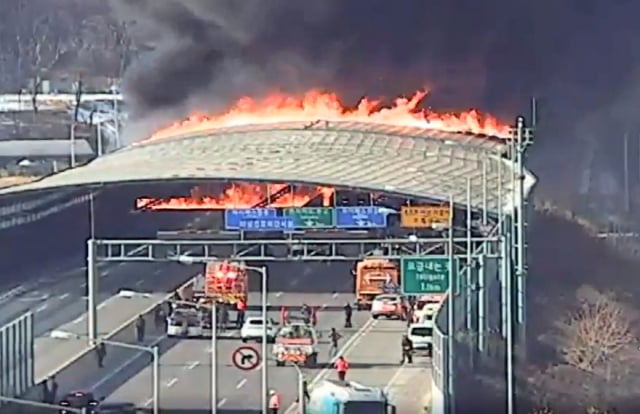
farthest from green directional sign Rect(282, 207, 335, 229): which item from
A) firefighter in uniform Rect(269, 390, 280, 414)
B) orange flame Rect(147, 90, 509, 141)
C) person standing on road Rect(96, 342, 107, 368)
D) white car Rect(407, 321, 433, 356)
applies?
person standing on road Rect(96, 342, 107, 368)

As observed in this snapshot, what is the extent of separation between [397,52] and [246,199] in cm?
60

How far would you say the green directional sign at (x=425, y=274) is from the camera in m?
4.52

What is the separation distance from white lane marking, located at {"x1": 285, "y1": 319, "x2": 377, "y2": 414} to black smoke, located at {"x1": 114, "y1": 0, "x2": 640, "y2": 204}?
2.10 feet

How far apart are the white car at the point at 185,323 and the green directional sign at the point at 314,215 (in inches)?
14.9

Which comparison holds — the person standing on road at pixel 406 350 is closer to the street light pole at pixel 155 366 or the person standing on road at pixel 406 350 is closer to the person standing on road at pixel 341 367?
the person standing on road at pixel 341 367

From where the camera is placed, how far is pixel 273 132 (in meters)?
4.59

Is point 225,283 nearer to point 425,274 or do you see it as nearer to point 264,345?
point 264,345

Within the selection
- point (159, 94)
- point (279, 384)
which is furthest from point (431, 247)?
point (159, 94)

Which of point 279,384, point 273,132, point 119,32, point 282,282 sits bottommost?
point 279,384

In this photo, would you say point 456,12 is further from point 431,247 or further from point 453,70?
point 431,247

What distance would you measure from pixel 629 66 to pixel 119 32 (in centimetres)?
142

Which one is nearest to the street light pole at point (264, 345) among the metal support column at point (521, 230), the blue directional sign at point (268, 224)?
the blue directional sign at point (268, 224)

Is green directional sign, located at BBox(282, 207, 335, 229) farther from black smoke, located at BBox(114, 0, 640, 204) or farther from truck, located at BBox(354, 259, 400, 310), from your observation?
black smoke, located at BBox(114, 0, 640, 204)

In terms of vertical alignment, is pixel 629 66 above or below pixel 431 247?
above
